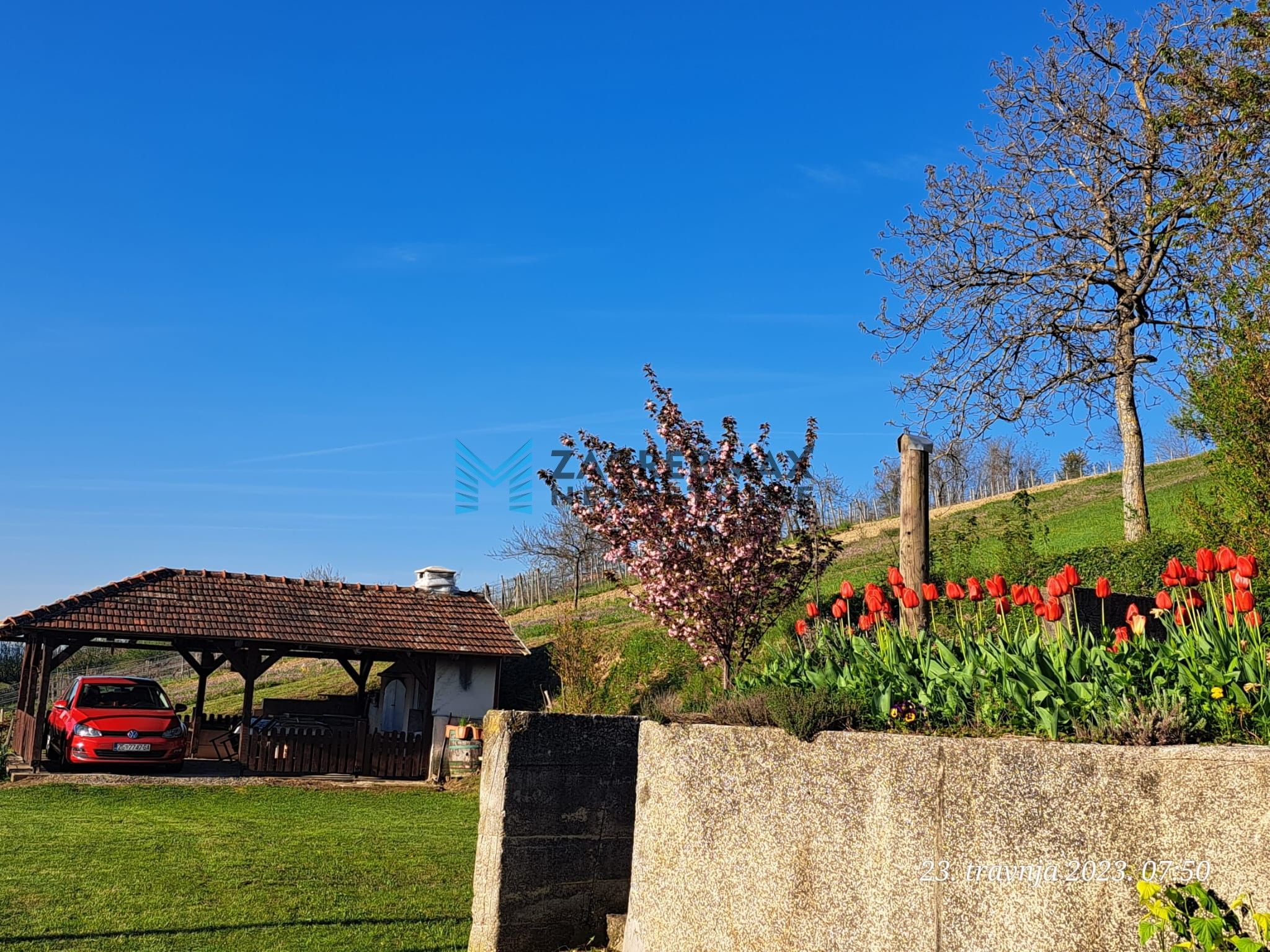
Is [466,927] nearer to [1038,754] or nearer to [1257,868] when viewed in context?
[1038,754]

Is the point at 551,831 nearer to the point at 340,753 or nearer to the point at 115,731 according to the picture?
the point at 115,731

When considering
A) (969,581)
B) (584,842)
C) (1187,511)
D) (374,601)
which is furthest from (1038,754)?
(374,601)

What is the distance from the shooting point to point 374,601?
23.1m

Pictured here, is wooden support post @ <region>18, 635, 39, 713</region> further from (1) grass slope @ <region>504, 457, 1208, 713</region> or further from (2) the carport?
(1) grass slope @ <region>504, 457, 1208, 713</region>

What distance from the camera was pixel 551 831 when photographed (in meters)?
5.93

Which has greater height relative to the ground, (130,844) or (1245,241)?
(1245,241)

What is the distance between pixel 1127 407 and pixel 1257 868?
74.8 ft

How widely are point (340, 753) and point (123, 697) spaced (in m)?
4.04

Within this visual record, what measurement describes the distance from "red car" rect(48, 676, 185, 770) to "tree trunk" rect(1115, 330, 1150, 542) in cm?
1912

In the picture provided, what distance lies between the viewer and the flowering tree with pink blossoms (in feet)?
38.4

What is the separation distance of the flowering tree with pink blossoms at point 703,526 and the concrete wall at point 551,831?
5.54 metres

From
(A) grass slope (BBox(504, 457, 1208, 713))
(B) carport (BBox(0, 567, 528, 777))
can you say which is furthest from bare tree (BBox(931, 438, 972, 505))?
(B) carport (BBox(0, 567, 528, 777))

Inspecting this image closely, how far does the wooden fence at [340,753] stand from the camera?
19.7 meters

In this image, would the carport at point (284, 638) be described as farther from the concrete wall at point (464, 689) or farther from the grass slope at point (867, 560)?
the grass slope at point (867, 560)
